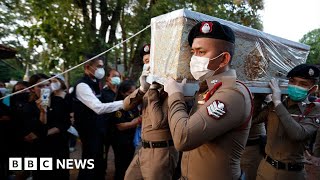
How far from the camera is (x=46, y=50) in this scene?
744 centimetres

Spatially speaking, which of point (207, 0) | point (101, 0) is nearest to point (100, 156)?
point (101, 0)

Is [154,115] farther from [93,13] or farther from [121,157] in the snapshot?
[93,13]

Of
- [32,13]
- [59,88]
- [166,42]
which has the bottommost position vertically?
[59,88]

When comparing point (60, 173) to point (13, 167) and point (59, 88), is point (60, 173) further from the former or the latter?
point (59, 88)

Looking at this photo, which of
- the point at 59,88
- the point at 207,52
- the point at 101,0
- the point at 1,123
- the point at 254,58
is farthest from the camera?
the point at 101,0

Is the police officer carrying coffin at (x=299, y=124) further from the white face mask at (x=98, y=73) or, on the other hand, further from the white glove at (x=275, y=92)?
the white face mask at (x=98, y=73)

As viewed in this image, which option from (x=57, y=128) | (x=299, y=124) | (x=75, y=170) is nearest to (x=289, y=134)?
(x=299, y=124)

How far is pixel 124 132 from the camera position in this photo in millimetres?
4352

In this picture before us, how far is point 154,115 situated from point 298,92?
134 cm

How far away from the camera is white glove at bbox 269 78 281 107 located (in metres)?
2.64

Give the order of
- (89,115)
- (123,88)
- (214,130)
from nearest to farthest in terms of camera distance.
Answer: (214,130), (89,115), (123,88)

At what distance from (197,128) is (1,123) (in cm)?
339

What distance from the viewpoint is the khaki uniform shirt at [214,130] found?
162cm

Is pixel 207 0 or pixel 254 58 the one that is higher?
pixel 207 0
